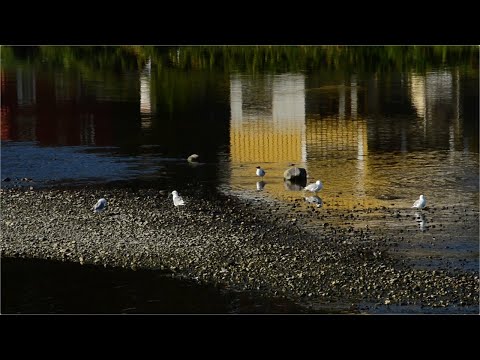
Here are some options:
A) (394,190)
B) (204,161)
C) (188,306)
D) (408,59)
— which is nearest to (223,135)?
(204,161)

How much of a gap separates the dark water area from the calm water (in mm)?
6062

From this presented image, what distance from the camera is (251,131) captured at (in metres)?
32.4

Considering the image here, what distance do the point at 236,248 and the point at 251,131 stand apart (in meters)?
12.5

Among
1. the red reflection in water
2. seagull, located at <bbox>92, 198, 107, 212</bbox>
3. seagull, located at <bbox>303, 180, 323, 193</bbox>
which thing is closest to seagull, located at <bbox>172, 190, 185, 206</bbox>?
seagull, located at <bbox>92, 198, 107, 212</bbox>

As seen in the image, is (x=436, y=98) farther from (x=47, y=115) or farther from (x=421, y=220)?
(x=421, y=220)

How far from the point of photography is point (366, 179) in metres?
26.6

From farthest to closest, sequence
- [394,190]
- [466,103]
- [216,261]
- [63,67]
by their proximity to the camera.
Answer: [466,103], [63,67], [394,190], [216,261]

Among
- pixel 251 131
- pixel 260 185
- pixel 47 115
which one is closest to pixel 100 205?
pixel 260 185

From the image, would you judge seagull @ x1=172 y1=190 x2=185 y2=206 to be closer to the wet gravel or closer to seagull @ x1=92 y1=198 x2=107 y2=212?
the wet gravel

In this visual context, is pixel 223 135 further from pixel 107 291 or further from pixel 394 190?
pixel 107 291

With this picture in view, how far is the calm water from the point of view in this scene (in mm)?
26406

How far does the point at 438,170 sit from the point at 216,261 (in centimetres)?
961

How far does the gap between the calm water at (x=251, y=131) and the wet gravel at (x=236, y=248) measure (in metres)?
2.01

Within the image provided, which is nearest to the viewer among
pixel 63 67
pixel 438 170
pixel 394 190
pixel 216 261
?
pixel 216 261
